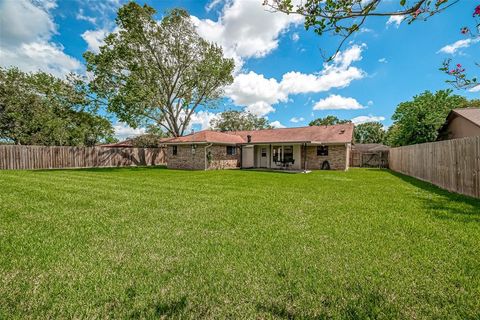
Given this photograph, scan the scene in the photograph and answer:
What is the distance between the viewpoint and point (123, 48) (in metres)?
20.4

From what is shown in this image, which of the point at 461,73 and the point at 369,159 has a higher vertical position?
the point at 461,73

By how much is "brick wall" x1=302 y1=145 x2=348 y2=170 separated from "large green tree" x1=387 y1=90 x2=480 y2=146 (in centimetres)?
591

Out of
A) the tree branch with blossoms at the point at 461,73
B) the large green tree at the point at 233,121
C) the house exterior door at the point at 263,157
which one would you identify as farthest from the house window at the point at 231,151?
the large green tree at the point at 233,121

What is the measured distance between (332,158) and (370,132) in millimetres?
42394

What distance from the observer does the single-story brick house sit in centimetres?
1980

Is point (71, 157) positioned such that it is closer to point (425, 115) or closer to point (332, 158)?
point (332, 158)

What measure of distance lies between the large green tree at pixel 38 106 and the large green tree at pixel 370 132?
54.4 metres

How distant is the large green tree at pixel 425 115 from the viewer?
1942cm

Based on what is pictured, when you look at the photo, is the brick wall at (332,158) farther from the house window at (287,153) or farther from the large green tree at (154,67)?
the large green tree at (154,67)

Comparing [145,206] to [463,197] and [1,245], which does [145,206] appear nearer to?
[1,245]

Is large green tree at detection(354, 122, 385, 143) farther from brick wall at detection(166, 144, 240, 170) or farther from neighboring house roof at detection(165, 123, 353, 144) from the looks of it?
brick wall at detection(166, 144, 240, 170)

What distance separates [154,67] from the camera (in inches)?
869

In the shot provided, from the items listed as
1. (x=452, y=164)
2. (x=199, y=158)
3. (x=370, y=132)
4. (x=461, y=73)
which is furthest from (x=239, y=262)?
(x=370, y=132)

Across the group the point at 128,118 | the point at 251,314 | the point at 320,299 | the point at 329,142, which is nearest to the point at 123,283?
the point at 251,314
